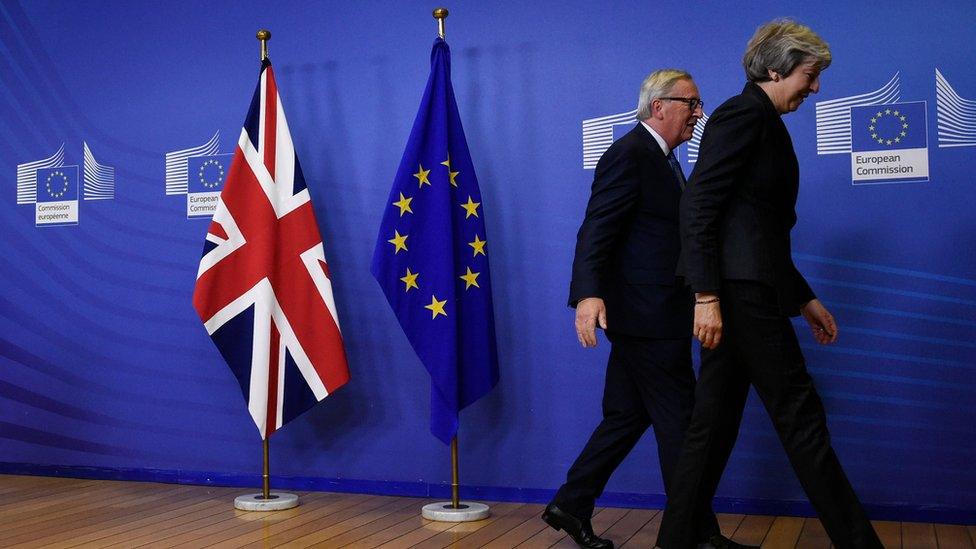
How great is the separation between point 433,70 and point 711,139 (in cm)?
151

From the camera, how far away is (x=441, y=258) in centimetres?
350

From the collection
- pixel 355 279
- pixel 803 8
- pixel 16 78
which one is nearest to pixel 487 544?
pixel 355 279

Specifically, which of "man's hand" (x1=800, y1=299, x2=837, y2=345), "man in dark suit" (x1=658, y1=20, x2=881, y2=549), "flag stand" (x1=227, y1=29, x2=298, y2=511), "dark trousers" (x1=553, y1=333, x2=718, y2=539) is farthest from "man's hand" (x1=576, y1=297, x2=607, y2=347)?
"flag stand" (x1=227, y1=29, x2=298, y2=511)

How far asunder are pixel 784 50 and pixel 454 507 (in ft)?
6.51

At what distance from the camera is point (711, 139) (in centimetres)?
231

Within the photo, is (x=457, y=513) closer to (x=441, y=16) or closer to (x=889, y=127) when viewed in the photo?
(x=441, y=16)

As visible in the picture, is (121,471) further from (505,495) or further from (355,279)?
(505,495)

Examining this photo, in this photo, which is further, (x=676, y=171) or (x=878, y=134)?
(x=878, y=134)

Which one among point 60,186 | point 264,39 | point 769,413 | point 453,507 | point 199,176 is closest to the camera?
point 769,413

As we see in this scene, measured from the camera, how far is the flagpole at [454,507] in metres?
3.44

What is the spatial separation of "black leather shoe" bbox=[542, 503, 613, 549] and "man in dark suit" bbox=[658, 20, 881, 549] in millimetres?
606

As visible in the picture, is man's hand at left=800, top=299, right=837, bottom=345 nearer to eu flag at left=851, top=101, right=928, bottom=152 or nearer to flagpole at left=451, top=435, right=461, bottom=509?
eu flag at left=851, top=101, right=928, bottom=152

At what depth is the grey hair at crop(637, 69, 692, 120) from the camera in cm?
287

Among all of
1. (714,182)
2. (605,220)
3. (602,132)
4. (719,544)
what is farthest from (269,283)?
(714,182)
